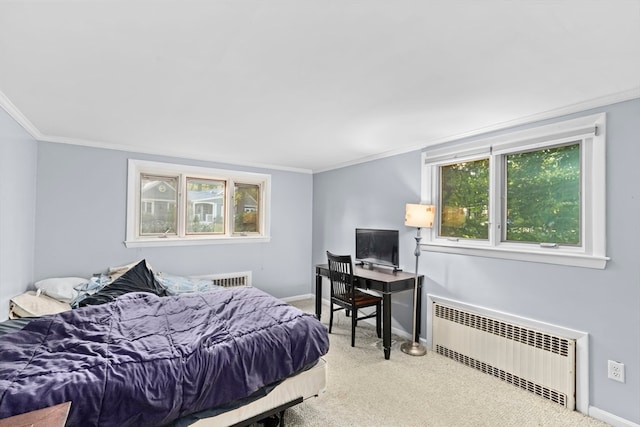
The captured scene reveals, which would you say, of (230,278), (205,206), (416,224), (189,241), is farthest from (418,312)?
(205,206)

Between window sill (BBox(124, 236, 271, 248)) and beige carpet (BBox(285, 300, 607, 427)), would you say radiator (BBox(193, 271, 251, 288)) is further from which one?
beige carpet (BBox(285, 300, 607, 427))

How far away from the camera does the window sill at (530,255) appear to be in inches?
89.6

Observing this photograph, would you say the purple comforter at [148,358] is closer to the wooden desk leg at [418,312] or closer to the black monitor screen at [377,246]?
the wooden desk leg at [418,312]

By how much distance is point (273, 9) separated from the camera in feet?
4.32

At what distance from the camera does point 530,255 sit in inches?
103

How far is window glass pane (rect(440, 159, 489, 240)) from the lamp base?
1.24 m

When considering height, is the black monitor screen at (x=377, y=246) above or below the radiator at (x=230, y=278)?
above

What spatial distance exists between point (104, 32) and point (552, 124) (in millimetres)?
3135

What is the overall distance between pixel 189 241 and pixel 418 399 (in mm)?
3383

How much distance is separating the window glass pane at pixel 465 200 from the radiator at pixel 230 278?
9.62ft

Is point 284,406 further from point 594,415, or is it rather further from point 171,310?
point 594,415

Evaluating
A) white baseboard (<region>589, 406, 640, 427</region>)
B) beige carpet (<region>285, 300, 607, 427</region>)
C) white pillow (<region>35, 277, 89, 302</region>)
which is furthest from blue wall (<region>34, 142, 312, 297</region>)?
white baseboard (<region>589, 406, 640, 427</region>)

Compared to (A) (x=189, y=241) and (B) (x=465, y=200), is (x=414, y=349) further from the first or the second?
(A) (x=189, y=241)

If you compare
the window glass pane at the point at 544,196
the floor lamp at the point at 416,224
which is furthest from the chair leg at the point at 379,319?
the window glass pane at the point at 544,196
